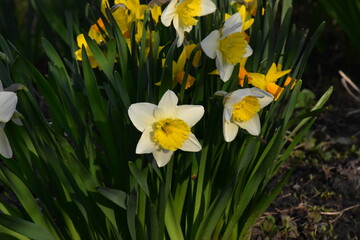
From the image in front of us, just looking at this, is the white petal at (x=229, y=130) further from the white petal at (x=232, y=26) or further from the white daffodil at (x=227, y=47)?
the white petal at (x=232, y=26)

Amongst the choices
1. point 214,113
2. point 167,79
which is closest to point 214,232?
point 214,113

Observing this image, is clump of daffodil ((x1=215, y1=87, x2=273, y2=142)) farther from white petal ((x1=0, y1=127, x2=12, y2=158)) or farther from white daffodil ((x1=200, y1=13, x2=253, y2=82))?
white petal ((x1=0, y1=127, x2=12, y2=158))

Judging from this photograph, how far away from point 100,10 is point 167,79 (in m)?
0.38

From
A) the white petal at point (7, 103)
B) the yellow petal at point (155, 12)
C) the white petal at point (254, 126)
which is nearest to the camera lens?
the white petal at point (7, 103)

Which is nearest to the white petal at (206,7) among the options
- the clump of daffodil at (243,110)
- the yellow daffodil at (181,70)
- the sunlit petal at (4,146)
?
the yellow daffodil at (181,70)

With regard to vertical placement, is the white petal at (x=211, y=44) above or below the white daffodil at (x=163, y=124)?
above

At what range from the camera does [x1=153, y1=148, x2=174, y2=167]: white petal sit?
1414mm

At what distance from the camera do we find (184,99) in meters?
1.58

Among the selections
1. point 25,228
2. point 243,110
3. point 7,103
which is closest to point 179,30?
point 243,110

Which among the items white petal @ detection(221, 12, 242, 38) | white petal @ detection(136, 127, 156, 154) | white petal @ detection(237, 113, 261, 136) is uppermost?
white petal @ detection(221, 12, 242, 38)

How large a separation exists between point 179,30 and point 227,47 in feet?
0.45

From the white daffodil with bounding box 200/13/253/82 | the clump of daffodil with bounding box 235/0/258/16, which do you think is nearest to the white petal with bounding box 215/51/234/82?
the white daffodil with bounding box 200/13/253/82

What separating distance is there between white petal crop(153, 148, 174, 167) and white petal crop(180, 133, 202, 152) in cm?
4

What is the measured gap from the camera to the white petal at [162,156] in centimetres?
141
